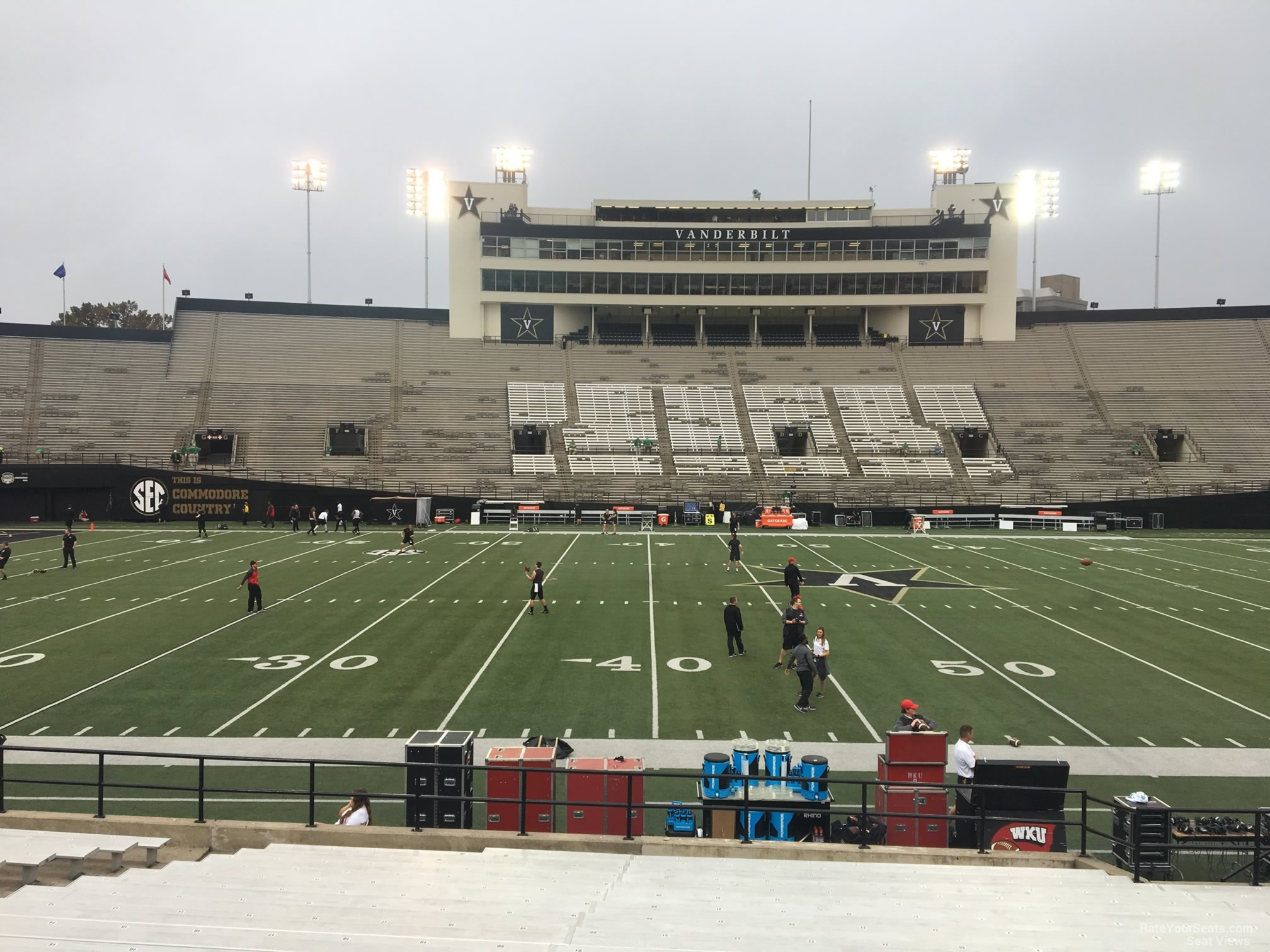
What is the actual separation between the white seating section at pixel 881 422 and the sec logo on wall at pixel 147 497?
4050cm

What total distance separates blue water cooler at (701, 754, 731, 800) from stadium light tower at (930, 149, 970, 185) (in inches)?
2683

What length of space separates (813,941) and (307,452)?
1898 inches

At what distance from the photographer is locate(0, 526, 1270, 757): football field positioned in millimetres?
12234

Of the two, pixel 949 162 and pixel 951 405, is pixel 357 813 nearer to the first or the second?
pixel 951 405

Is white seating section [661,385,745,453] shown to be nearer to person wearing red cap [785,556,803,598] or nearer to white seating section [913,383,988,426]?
white seating section [913,383,988,426]

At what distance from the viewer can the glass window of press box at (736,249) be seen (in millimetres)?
61438

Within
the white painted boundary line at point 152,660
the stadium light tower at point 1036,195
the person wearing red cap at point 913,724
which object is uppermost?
the stadium light tower at point 1036,195

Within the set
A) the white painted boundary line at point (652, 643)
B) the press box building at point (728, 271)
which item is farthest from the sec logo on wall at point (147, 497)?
the white painted boundary line at point (652, 643)

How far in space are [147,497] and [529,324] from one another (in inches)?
1199

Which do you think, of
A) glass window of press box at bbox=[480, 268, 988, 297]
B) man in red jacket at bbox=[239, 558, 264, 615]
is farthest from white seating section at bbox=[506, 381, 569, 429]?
man in red jacket at bbox=[239, 558, 264, 615]

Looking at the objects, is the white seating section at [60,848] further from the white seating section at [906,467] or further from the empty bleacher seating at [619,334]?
the empty bleacher seating at [619,334]

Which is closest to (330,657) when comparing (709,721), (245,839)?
(709,721)

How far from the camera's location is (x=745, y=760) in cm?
859

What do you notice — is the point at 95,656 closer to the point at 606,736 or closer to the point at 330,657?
the point at 330,657
